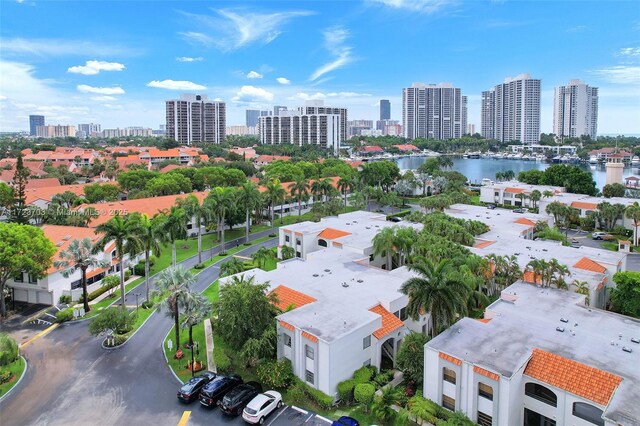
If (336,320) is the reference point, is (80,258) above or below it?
above

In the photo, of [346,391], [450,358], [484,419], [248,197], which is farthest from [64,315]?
[484,419]

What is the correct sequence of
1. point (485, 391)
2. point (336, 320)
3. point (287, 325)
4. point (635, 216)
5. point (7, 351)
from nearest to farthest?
point (485, 391), point (7, 351), point (287, 325), point (336, 320), point (635, 216)

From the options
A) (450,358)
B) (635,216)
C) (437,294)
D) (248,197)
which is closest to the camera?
(450,358)

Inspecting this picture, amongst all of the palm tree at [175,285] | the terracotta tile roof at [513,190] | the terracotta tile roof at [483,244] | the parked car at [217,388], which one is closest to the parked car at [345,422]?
the parked car at [217,388]

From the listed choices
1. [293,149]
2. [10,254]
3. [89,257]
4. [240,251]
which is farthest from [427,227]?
[293,149]

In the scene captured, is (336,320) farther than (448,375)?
Yes

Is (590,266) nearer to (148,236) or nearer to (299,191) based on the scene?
(148,236)
